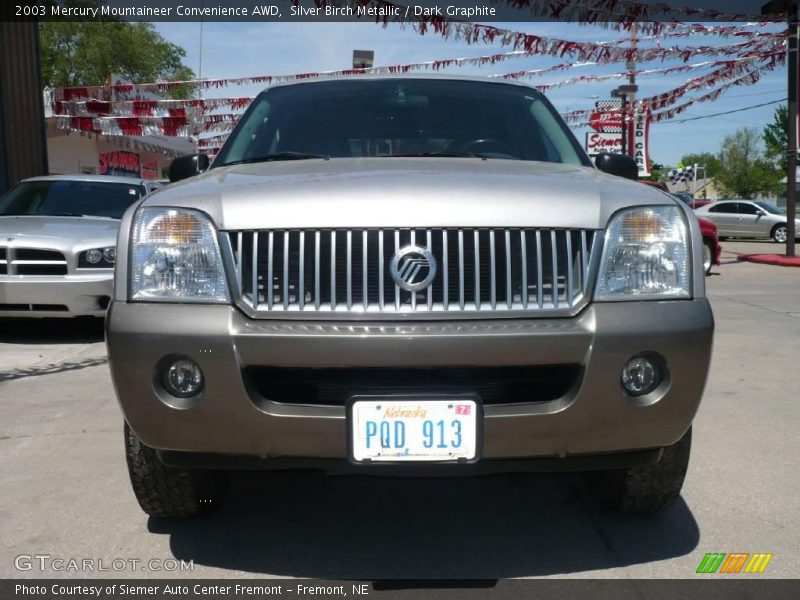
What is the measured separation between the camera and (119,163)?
99.9 feet

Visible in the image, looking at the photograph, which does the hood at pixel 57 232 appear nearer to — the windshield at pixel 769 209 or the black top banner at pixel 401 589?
the black top banner at pixel 401 589

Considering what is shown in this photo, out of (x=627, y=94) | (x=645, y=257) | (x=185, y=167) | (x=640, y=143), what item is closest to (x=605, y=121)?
(x=640, y=143)

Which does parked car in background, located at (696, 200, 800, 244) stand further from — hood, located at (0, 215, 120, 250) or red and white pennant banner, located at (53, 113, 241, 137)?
hood, located at (0, 215, 120, 250)

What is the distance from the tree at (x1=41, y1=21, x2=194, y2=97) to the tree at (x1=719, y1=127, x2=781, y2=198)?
5356 centimetres

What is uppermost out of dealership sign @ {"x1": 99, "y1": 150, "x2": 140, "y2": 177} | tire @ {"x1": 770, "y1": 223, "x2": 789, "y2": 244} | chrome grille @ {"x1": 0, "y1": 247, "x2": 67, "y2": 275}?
dealership sign @ {"x1": 99, "y1": 150, "x2": 140, "y2": 177}

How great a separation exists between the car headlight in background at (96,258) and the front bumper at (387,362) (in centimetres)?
500

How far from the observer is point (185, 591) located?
8.60 ft

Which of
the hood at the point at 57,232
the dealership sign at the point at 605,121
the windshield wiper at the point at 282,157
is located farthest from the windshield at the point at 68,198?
the dealership sign at the point at 605,121

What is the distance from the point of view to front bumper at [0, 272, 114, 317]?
7.05m

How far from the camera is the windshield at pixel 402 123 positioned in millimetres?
3723

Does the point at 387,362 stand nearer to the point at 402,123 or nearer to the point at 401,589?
the point at 401,589

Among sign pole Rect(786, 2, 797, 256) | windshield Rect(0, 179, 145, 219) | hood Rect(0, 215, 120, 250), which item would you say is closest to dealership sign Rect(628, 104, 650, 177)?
sign pole Rect(786, 2, 797, 256)

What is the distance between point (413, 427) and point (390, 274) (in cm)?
45

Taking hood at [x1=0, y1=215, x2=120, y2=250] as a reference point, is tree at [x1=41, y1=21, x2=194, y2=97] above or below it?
above
